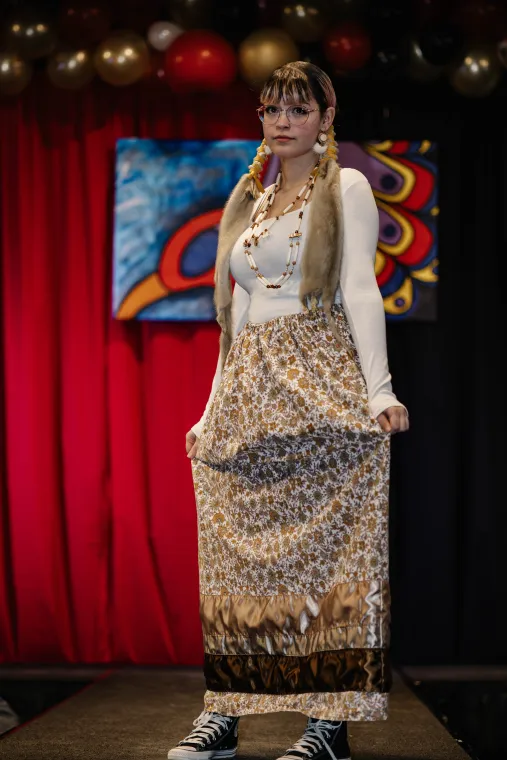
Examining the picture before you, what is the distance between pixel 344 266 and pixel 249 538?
2.07 feet

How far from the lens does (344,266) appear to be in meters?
2.23

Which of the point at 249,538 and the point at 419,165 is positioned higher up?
the point at 419,165

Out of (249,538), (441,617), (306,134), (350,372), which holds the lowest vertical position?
(441,617)

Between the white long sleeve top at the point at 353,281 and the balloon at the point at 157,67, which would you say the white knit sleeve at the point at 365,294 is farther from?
the balloon at the point at 157,67

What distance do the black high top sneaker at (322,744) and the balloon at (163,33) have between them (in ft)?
8.16

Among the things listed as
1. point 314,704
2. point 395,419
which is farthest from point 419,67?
point 314,704

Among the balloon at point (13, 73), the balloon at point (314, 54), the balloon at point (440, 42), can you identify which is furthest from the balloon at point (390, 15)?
the balloon at point (13, 73)

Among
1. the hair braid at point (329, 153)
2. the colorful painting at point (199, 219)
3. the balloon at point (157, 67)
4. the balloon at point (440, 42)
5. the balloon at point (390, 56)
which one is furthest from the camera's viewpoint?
the colorful painting at point (199, 219)

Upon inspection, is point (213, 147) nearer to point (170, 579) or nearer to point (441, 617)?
point (170, 579)

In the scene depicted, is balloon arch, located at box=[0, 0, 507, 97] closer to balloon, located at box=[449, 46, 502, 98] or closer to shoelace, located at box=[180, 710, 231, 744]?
balloon, located at box=[449, 46, 502, 98]

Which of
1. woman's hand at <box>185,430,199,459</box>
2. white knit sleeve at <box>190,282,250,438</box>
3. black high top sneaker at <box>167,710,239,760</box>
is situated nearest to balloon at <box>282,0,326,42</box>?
white knit sleeve at <box>190,282,250,438</box>

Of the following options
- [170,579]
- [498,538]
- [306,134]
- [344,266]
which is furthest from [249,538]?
[498,538]

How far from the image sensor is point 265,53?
11.6 ft

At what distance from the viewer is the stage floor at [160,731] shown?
2.33 metres
